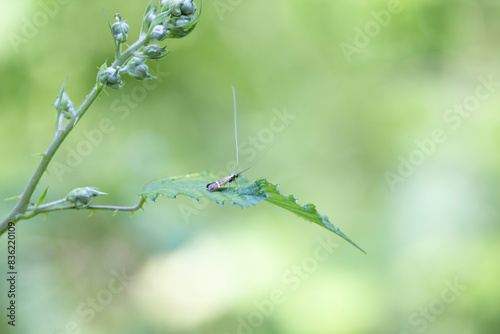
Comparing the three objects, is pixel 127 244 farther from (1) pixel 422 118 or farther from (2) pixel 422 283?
(1) pixel 422 118

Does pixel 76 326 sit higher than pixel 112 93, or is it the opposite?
pixel 112 93

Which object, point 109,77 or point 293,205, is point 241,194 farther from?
point 109,77

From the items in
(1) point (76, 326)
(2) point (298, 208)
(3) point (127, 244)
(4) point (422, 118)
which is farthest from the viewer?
(4) point (422, 118)

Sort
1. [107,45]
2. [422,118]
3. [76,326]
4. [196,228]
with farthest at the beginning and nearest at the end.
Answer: [422,118] → [107,45] → [196,228] → [76,326]

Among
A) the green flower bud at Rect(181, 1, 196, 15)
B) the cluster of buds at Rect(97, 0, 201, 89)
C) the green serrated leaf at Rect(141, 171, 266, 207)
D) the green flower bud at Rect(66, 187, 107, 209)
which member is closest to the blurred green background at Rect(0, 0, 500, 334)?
the green serrated leaf at Rect(141, 171, 266, 207)

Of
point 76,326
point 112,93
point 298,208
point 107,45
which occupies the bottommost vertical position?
point 76,326

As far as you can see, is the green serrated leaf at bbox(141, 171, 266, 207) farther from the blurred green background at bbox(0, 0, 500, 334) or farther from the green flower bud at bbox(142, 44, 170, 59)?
the blurred green background at bbox(0, 0, 500, 334)

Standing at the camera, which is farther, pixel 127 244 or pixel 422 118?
pixel 422 118

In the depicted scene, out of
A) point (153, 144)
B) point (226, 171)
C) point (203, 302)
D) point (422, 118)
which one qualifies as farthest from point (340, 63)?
point (203, 302)
